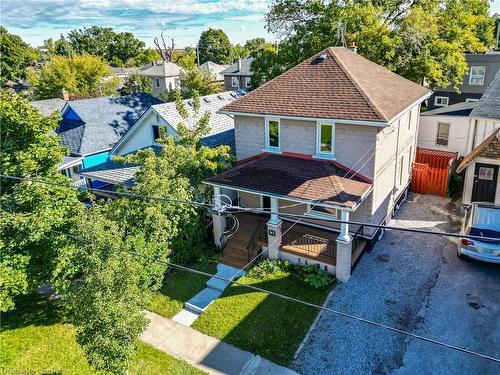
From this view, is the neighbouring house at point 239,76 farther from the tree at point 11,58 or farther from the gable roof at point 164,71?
the tree at point 11,58

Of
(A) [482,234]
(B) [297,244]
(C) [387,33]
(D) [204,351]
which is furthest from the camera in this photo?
(C) [387,33]

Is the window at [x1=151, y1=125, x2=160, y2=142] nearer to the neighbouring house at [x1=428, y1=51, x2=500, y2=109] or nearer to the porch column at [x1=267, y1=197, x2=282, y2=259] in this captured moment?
A: the porch column at [x1=267, y1=197, x2=282, y2=259]

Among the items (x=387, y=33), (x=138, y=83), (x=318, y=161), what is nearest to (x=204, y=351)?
(x=318, y=161)

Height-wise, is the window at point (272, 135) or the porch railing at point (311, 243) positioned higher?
the window at point (272, 135)

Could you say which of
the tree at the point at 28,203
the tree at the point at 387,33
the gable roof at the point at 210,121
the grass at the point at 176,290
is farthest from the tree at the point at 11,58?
the grass at the point at 176,290

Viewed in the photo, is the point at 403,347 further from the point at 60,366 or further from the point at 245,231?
the point at 60,366

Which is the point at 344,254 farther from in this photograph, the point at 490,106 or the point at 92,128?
the point at 92,128

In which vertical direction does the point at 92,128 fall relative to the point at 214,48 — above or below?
below
